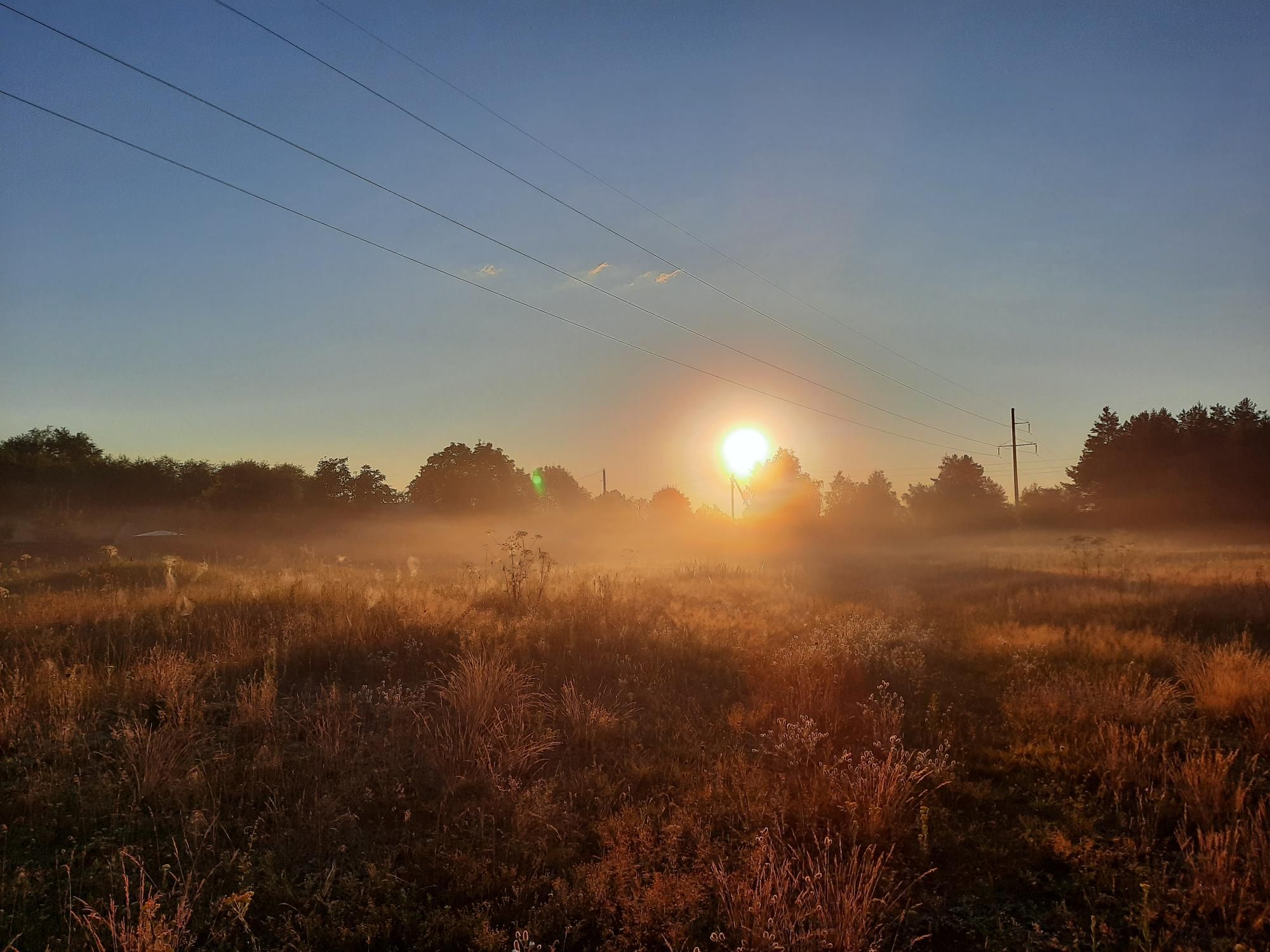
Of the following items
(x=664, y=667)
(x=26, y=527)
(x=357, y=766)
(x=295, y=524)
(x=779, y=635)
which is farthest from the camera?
(x=295, y=524)

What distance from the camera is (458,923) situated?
13.2 feet

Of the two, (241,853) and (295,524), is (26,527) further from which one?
(241,853)

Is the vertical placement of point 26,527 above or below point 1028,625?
above

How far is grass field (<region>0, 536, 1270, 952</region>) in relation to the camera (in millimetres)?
4047

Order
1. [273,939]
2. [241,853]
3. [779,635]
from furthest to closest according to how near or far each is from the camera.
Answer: [779,635] → [241,853] → [273,939]

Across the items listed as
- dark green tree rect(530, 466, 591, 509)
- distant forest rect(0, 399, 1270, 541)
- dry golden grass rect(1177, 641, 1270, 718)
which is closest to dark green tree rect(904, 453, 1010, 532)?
distant forest rect(0, 399, 1270, 541)

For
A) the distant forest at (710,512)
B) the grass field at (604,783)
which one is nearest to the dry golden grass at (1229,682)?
the grass field at (604,783)

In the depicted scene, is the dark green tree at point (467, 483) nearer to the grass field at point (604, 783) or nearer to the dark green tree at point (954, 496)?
the dark green tree at point (954, 496)

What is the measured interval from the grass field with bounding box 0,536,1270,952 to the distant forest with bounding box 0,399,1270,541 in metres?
34.2

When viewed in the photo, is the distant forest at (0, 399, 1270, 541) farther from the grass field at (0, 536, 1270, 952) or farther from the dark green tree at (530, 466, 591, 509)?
the grass field at (0, 536, 1270, 952)

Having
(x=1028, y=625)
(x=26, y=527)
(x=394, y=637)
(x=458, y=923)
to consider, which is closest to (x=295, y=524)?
(x=26, y=527)

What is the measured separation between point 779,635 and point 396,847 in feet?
27.7

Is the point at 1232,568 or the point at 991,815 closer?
the point at 991,815

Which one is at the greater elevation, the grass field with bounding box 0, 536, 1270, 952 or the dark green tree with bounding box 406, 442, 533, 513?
the dark green tree with bounding box 406, 442, 533, 513
